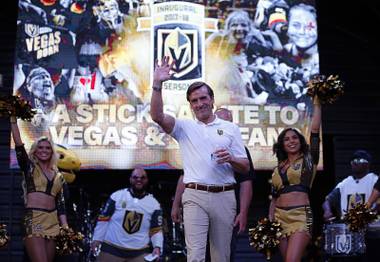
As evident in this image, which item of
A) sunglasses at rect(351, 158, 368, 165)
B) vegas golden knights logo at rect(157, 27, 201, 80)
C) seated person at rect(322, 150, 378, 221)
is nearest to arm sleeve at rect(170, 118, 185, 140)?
seated person at rect(322, 150, 378, 221)

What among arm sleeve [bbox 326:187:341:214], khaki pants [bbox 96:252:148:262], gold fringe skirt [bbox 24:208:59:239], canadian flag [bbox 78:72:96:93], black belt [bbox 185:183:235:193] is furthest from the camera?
canadian flag [bbox 78:72:96:93]

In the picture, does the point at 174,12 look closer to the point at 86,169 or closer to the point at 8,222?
the point at 86,169

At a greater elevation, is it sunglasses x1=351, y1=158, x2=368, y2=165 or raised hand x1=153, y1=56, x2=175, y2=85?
raised hand x1=153, y1=56, x2=175, y2=85

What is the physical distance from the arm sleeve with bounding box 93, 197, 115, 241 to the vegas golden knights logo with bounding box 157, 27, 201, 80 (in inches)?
118

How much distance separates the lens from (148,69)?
9898 mm

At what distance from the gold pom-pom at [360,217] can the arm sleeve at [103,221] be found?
8.80 feet

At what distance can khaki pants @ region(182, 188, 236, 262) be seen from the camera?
4.29 m

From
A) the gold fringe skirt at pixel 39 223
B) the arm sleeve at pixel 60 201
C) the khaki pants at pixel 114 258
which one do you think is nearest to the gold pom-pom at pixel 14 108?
the arm sleeve at pixel 60 201

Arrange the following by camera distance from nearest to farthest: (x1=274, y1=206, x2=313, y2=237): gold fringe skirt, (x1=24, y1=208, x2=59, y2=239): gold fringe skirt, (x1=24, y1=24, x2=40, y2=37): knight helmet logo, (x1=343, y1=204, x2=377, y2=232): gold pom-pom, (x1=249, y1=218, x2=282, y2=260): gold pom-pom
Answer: (x1=274, y1=206, x2=313, y2=237): gold fringe skirt < (x1=249, y1=218, x2=282, y2=260): gold pom-pom < (x1=24, y1=208, x2=59, y2=239): gold fringe skirt < (x1=343, y1=204, x2=377, y2=232): gold pom-pom < (x1=24, y1=24, x2=40, y2=37): knight helmet logo

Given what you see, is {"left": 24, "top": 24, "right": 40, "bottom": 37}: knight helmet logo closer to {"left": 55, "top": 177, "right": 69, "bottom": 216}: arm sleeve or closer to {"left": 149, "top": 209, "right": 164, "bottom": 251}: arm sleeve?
{"left": 149, "top": 209, "right": 164, "bottom": 251}: arm sleeve

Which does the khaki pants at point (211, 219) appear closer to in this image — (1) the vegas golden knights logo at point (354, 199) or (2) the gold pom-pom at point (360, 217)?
(2) the gold pom-pom at point (360, 217)

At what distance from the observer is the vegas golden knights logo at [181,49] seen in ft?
32.7

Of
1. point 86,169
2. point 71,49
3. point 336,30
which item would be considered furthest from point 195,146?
point 336,30

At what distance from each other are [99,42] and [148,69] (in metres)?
0.86
